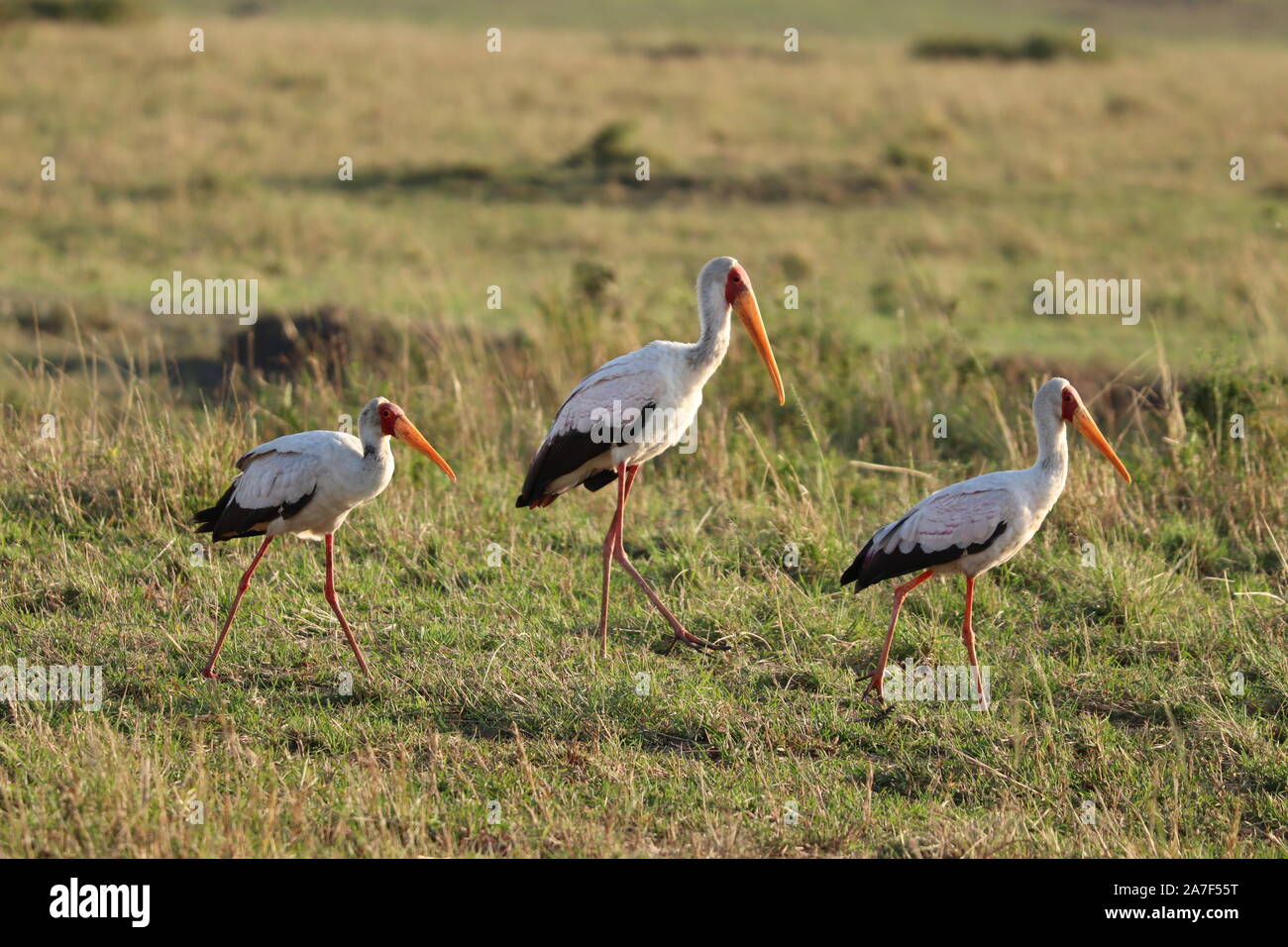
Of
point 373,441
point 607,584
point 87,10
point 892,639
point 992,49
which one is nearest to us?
point 373,441

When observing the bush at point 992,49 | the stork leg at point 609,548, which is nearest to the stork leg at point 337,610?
the stork leg at point 609,548

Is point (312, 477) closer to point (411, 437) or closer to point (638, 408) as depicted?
point (411, 437)

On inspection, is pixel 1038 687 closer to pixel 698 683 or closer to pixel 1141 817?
pixel 1141 817

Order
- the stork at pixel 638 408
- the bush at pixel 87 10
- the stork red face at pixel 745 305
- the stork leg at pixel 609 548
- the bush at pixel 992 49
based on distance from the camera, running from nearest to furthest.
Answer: the stork leg at pixel 609 548 → the stork at pixel 638 408 → the stork red face at pixel 745 305 → the bush at pixel 87 10 → the bush at pixel 992 49

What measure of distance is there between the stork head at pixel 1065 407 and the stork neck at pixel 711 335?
4.35 ft

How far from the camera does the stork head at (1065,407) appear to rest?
18.6 ft

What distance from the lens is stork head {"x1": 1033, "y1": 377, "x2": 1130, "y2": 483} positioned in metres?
5.67

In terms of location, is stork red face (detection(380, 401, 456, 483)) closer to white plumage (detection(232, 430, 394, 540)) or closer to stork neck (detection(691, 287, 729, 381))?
white plumage (detection(232, 430, 394, 540))

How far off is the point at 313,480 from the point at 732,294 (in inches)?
79.5

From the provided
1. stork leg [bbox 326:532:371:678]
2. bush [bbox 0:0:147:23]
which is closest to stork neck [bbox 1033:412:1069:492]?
stork leg [bbox 326:532:371:678]

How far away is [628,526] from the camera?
7.17 metres

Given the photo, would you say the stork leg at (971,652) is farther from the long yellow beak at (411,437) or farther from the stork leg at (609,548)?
the long yellow beak at (411,437)

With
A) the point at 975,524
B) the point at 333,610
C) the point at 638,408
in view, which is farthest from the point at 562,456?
the point at 975,524
